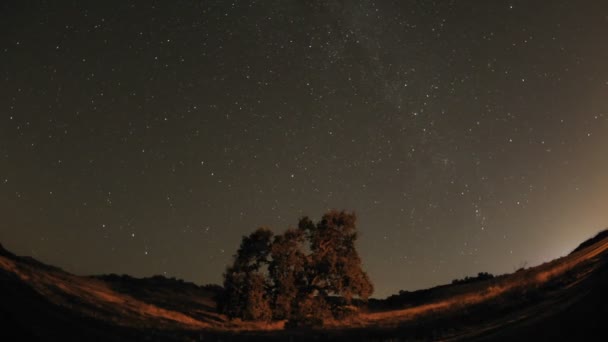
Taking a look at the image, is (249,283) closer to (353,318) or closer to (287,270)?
(287,270)

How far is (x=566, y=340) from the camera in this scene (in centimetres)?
1242

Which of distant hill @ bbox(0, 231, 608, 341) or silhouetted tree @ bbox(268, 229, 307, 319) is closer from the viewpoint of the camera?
distant hill @ bbox(0, 231, 608, 341)

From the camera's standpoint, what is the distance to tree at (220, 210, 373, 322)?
34.3m

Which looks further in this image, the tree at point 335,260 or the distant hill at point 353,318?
the tree at point 335,260

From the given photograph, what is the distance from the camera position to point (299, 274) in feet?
117

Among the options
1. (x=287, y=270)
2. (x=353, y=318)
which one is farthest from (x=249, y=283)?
(x=353, y=318)

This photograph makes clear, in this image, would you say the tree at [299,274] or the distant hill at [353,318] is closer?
the distant hill at [353,318]

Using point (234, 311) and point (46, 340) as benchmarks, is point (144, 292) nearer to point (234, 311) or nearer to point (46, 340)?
point (234, 311)

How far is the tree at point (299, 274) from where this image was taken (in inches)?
1350

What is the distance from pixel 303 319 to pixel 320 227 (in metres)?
6.86

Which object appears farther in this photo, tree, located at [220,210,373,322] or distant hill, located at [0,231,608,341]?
tree, located at [220,210,373,322]

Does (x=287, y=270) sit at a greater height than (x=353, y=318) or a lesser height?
greater

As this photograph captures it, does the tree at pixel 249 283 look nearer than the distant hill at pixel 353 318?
No

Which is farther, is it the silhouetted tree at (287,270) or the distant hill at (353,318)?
the silhouetted tree at (287,270)
